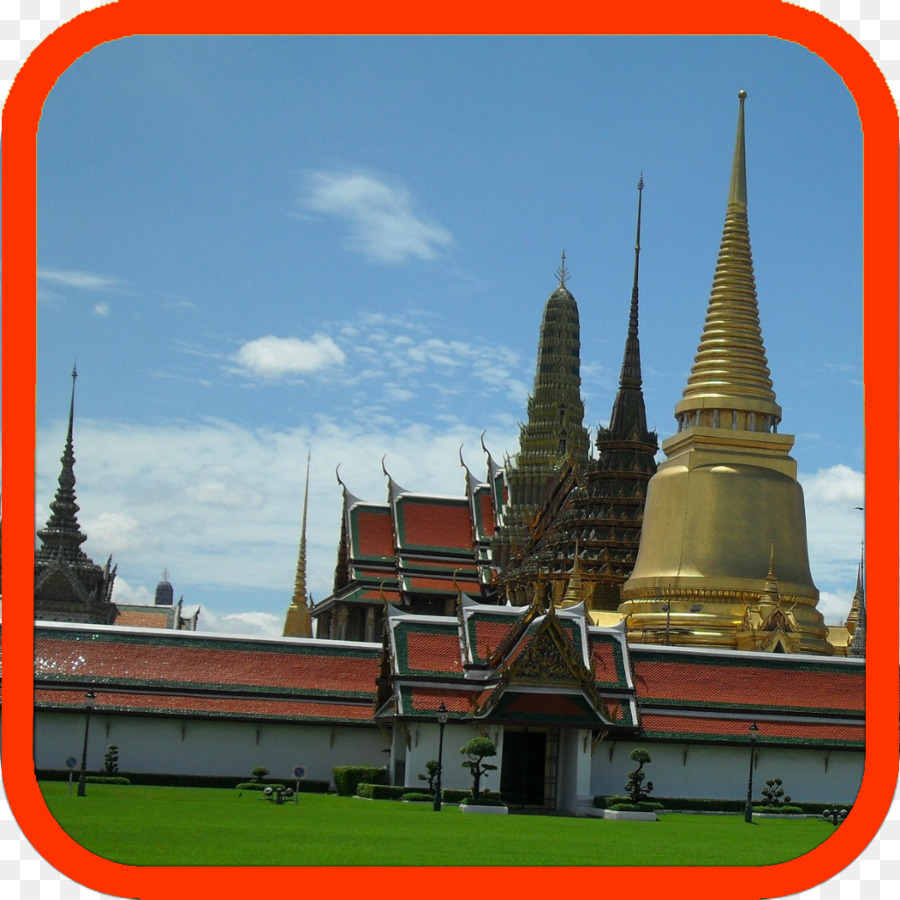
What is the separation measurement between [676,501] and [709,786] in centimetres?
1382

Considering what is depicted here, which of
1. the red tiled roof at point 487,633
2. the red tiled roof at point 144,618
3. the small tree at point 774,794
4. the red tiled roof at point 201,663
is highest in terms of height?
the red tiled roof at point 144,618

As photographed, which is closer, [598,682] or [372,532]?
[598,682]

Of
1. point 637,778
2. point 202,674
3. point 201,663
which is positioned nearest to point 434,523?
point 201,663

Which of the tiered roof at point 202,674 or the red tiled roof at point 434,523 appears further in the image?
the red tiled roof at point 434,523

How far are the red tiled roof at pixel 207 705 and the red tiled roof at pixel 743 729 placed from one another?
16.4ft

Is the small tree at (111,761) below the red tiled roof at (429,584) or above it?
below

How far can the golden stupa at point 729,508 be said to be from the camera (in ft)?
123

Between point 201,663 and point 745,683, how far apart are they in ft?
31.2

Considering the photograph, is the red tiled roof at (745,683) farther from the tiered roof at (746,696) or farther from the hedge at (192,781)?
the hedge at (192,781)

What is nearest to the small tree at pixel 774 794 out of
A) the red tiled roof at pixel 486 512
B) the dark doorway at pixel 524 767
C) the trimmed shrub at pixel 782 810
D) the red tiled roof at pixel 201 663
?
the trimmed shrub at pixel 782 810

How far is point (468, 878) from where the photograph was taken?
41.4 ft

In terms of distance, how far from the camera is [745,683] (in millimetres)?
28062

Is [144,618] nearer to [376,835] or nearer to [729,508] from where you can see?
[729,508]

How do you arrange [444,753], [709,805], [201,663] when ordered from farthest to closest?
[201,663]
[709,805]
[444,753]
